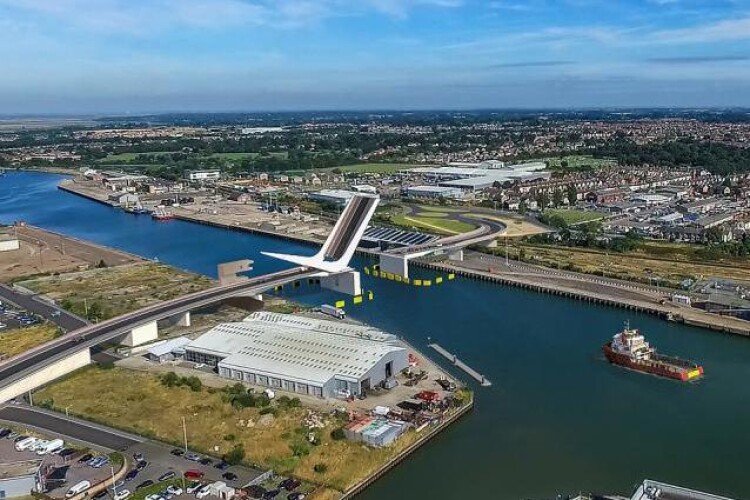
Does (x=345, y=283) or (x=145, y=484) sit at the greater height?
(x=345, y=283)

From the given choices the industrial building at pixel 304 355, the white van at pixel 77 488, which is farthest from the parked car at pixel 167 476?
the industrial building at pixel 304 355

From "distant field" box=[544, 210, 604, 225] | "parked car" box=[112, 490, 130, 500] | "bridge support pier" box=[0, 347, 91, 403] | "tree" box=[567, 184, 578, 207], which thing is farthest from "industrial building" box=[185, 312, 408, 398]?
"tree" box=[567, 184, 578, 207]

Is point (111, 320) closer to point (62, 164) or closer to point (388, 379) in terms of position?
point (388, 379)

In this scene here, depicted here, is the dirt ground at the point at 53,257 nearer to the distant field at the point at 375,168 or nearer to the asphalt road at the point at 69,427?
the asphalt road at the point at 69,427

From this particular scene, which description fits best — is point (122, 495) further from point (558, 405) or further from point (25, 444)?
point (558, 405)

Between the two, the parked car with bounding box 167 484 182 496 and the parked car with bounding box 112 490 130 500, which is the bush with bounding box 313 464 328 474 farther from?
the parked car with bounding box 112 490 130 500

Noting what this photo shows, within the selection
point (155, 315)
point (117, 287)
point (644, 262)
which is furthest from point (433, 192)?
point (155, 315)
